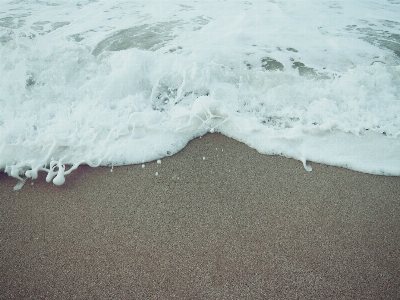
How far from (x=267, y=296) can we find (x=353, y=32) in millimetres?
4809

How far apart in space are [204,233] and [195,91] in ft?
6.06

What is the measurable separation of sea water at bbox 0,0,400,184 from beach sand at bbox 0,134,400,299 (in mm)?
220

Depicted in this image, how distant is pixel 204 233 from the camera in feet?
6.02

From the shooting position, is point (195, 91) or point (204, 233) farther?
point (195, 91)

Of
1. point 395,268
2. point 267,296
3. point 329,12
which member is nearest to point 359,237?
point 395,268

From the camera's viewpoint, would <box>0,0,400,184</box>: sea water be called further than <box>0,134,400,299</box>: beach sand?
Yes

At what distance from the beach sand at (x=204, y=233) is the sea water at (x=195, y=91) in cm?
22

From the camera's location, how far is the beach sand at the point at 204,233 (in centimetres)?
158

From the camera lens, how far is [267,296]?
1533 millimetres

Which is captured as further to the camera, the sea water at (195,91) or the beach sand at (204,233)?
the sea water at (195,91)

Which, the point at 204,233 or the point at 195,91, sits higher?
the point at 195,91

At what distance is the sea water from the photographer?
2475 mm

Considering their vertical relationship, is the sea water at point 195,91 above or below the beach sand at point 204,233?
above

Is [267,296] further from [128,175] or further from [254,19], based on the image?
[254,19]
